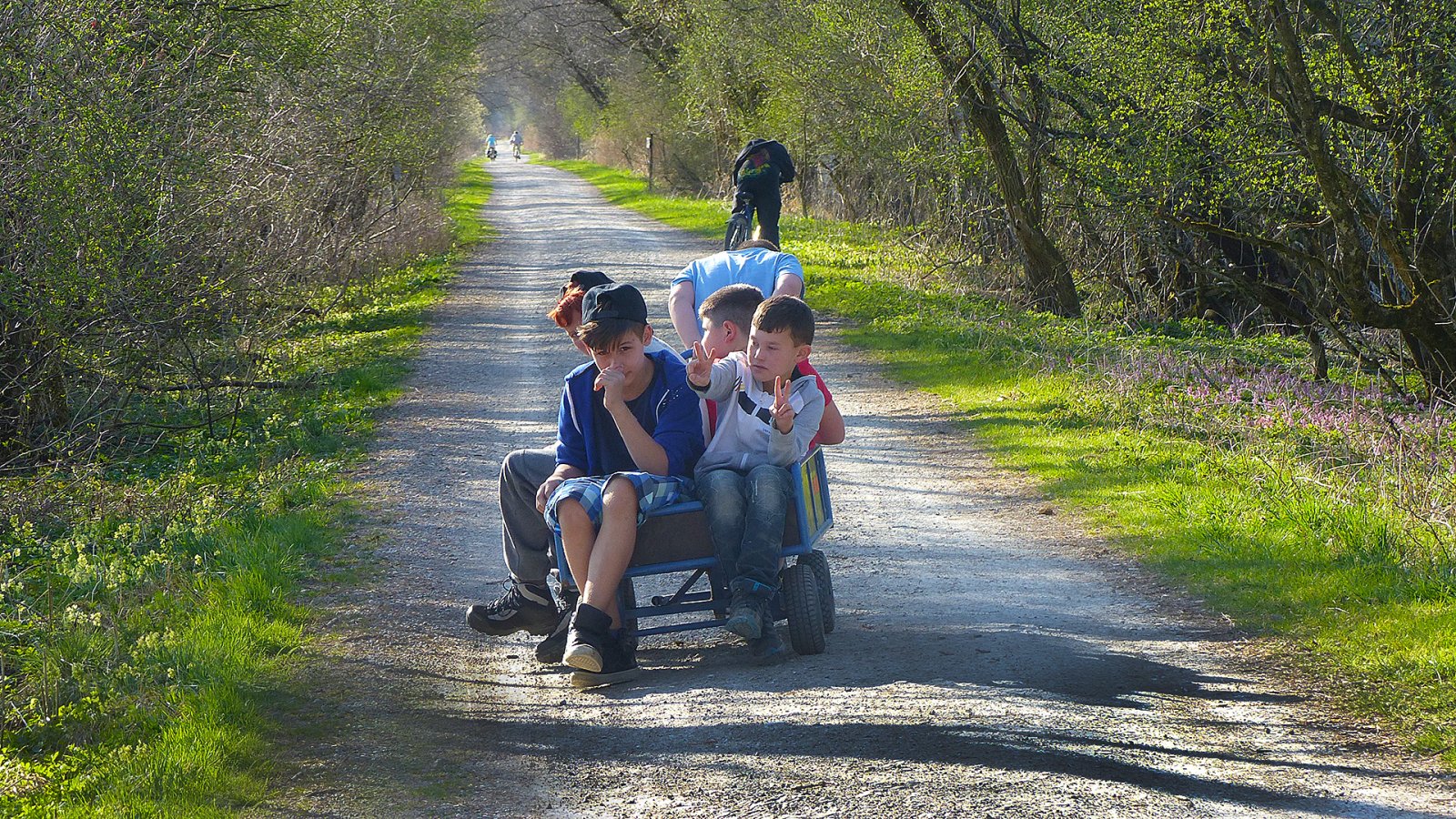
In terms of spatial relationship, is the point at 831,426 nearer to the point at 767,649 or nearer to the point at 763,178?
the point at 767,649

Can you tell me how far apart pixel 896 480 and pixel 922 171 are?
11010 mm

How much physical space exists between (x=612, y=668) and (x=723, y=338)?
5.13ft

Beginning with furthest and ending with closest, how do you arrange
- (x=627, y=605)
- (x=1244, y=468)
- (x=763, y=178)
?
(x=763, y=178) < (x=1244, y=468) < (x=627, y=605)

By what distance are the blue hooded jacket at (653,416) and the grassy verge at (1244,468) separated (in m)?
2.37

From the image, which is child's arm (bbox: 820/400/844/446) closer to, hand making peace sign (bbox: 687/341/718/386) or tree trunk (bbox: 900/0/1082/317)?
hand making peace sign (bbox: 687/341/718/386)

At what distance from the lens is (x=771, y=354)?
206 inches

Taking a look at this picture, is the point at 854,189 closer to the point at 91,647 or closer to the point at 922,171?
the point at 922,171

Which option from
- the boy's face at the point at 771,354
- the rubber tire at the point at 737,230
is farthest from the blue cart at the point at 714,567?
the rubber tire at the point at 737,230

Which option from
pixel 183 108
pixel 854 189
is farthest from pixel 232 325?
pixel 854 189

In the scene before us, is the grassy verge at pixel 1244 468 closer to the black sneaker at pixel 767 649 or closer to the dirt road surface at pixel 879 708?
the dirt road surface at pixel 879 708

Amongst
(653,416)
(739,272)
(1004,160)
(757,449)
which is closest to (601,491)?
(653,416)

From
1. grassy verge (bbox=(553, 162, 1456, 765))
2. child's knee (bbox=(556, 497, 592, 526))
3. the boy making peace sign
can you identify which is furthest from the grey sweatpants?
grassy verge (bbox=(553, 162, 1456, 765))

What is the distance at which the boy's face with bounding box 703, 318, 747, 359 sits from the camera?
19.0 feet

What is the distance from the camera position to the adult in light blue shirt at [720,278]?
7438 millimetres
